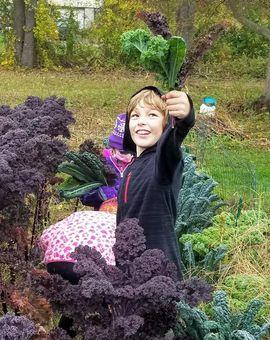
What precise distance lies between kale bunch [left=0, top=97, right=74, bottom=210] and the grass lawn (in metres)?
2.26

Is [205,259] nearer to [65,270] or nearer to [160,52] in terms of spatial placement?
[65,270]

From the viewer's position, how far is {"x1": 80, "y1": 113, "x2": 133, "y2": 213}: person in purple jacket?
438 centimetres

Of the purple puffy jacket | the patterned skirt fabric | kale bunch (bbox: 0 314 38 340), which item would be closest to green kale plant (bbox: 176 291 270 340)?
the patterned skirt fabric

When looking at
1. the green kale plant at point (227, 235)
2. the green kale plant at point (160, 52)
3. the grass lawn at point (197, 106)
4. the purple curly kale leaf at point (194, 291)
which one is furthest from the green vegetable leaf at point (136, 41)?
the grass lawn at point (197, 106)

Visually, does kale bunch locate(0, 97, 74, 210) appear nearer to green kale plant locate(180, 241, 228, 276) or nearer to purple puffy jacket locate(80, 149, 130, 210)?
purple puffy jacket locate(80, 149, 130, 210)

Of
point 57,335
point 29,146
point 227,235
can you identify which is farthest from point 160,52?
point 227,235

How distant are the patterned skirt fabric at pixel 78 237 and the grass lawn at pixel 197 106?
8.14ft

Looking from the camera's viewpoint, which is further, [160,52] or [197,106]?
[197,106]

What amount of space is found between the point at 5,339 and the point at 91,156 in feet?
7.41

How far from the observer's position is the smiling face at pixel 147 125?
299cm

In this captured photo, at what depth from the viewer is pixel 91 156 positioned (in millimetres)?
4332

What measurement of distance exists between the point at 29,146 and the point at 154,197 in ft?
2.17

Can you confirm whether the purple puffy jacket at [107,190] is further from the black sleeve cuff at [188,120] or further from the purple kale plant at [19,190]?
the black sleeve cuff at [188,120]

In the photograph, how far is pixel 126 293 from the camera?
229cm
